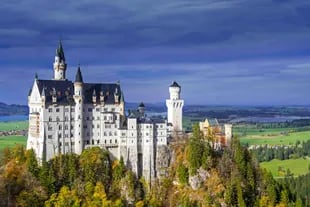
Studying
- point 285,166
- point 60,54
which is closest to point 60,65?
point 60,54

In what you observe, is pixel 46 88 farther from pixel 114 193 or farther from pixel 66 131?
pixel 114 193

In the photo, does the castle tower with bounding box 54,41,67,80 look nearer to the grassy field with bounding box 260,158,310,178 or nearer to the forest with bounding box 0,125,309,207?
the forest with bounding box 0,125,309,207

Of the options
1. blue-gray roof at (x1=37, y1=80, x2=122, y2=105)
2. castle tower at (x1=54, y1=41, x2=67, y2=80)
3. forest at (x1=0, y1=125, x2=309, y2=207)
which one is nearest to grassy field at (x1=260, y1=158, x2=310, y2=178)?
forest at (x1=0, y1=125, x2=309, y2=207)

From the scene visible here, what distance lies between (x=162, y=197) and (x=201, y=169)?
924cm

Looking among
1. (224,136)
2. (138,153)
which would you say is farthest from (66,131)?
(224,136)

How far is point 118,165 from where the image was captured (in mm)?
99438

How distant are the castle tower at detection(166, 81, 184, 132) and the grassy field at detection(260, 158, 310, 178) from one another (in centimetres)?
7030

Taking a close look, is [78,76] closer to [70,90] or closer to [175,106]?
[70,90]

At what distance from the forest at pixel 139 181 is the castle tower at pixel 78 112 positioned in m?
2.88

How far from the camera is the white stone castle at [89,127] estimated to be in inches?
3915

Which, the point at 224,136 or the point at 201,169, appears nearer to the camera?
the point at 201,169

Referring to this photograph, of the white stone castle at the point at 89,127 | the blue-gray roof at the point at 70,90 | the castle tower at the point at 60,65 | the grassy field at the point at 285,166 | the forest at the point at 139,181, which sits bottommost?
the grassy field at the point at 285,166

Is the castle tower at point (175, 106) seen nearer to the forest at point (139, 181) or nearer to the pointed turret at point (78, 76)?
the forest at point (139, 181)

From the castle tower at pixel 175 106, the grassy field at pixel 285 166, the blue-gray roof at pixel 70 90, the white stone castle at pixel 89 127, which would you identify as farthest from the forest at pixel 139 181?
the grassy field at pixel 285 166
